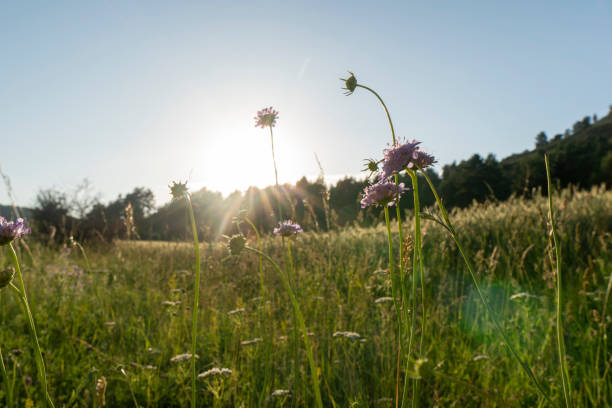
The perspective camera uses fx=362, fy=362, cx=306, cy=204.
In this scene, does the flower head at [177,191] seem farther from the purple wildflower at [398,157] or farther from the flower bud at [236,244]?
the purple wildflower at [398,157]

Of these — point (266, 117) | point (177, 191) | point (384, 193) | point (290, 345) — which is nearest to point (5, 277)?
point (177, 191)

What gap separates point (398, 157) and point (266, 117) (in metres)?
1.11

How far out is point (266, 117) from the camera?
5.81ft

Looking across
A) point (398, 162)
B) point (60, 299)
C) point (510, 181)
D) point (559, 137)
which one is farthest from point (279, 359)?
point (559, 137)

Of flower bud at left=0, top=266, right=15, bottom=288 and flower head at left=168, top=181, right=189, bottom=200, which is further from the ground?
flower head at left=168, top=181, right=189, bottom=200

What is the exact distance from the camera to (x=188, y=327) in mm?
2752

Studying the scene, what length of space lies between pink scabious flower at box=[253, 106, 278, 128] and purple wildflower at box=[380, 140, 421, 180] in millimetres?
1052

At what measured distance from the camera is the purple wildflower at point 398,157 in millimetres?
766

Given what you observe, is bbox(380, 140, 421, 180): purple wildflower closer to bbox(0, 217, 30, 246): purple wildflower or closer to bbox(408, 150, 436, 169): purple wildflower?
bbox(408, 150, 436, 169): purple wildflower

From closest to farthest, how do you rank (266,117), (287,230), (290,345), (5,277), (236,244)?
(5,277) < (236,244) < (287,230) < (266,117) < (290,345)

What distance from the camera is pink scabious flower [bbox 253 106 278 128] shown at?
69.3 inches

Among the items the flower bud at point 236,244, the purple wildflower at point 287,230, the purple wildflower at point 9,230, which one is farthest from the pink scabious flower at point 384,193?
the purple wildflower at point 9,230

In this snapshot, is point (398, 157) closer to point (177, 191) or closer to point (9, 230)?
point (177, 191)

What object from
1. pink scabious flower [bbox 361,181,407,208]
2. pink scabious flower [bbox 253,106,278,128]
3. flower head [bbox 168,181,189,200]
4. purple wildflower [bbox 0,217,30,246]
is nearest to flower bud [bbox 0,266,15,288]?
purple wildflower [bbox 0,217,30,246]
